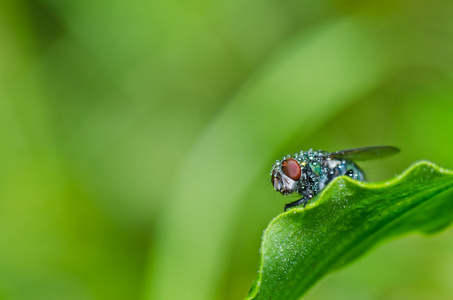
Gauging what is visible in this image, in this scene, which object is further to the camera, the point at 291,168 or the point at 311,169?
the point at 311,169

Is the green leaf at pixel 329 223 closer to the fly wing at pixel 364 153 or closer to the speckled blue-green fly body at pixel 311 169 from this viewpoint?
the speckled blue-green fly body at pixel 311 169

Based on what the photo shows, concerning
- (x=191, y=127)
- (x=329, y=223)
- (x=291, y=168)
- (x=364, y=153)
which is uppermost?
(x=329, y=223)

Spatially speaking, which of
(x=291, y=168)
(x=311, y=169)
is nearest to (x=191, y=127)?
(x=311, y=169)

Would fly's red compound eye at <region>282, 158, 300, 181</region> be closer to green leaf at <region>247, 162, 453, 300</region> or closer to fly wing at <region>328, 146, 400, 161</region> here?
fly wing at <region>328, 146, 400, 161</region>

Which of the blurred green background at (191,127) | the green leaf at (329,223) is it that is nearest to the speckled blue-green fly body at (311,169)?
the green leaf at (329,223)

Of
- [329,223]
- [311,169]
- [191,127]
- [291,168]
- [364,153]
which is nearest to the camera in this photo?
[329,223]

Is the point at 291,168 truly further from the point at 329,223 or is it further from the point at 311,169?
the point at 329,223

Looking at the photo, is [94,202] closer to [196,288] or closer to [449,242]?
[196,288]
